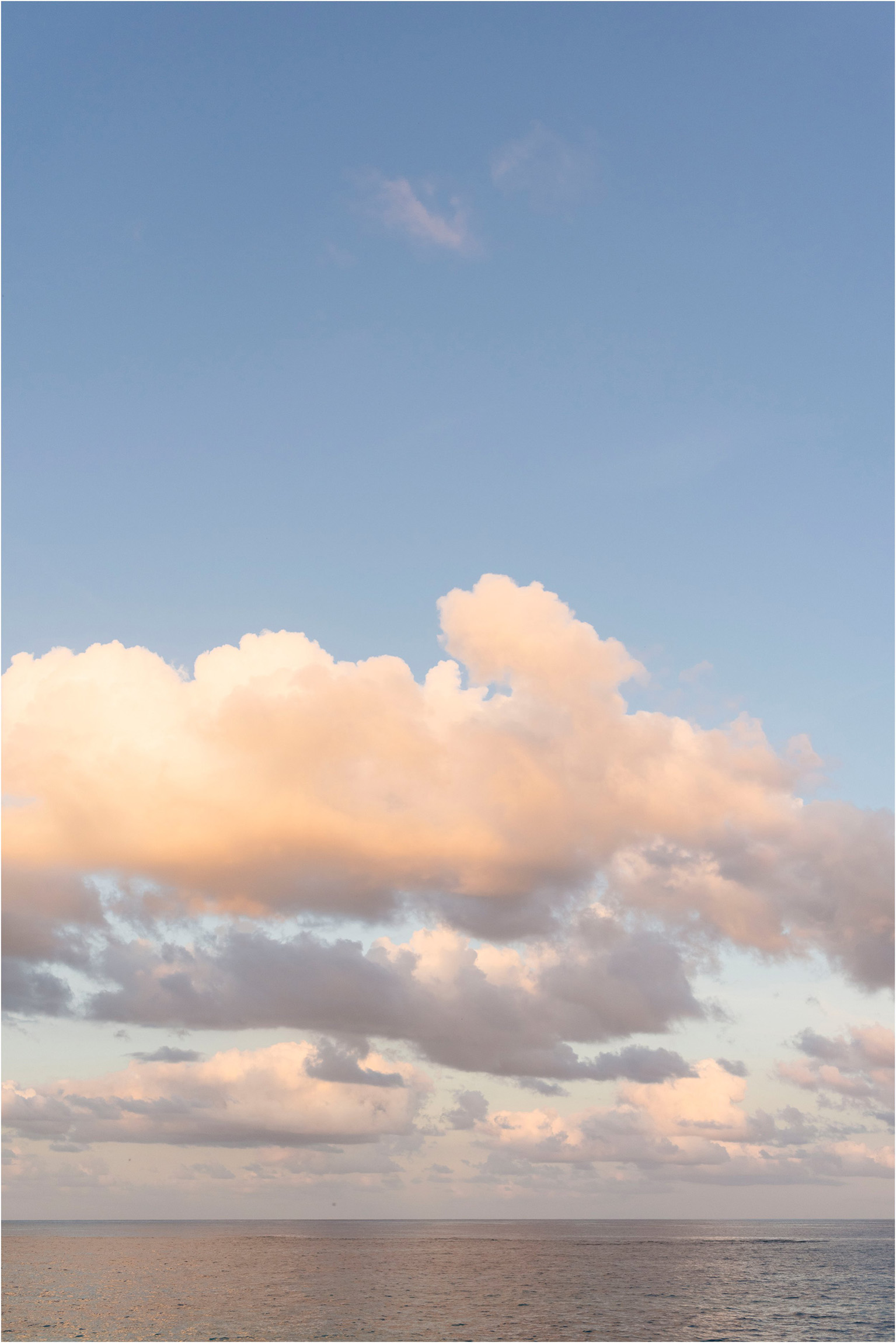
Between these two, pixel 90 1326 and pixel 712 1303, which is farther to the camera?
pixel 712 1303

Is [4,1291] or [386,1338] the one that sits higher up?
A: [386,1338]

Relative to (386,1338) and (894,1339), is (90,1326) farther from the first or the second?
(894,1339)

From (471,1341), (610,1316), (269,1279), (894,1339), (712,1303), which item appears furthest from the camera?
(269,1279)

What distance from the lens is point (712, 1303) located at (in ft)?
535

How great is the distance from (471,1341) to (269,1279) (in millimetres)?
95060

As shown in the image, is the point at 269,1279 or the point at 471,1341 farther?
the point at 269,1279

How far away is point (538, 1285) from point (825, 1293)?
159ft

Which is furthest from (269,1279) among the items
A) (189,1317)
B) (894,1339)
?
(894,1339)

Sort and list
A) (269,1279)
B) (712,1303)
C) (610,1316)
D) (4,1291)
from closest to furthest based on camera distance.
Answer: (610,1316)
(712,1303)
(4,1291)
(269,1279)

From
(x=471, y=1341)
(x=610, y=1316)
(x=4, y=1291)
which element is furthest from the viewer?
(x=4, y=1291)

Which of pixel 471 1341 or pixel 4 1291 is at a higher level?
pixel 471 1341

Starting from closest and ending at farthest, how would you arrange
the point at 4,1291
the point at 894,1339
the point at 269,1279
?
1. the point at 894,1339
2. the point at 4,1291
3. the point at 269,1279

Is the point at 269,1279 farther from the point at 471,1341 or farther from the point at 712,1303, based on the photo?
the point at 471,1341

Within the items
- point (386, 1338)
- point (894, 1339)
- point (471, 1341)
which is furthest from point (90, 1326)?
point (894, 1339)
